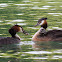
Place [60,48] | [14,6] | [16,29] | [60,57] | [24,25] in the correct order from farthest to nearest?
[14,6] → [24,25] → [16,29] → [60,48] → [60,57]

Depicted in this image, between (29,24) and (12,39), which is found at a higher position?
(12,39)

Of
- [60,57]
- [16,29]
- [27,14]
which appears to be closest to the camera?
[60,57]

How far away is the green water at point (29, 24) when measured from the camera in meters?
13.9

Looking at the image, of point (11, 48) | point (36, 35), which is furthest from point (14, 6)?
point (11, 48)

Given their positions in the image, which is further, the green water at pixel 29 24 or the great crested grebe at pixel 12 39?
the great crested grebe at pixel 12 39

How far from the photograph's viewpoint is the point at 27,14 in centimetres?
2309

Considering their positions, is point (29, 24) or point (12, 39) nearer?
point (12, 39)

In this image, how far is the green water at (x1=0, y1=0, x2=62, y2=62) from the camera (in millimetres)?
13922

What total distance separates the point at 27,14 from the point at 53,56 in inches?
372

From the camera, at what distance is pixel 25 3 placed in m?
28.0

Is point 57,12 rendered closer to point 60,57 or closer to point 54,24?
point 54,24

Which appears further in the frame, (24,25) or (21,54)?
(24,25)

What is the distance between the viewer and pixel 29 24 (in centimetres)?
1989

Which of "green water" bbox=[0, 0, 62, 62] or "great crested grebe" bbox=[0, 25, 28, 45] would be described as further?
"great crested grebe" bbox=[0, 25, 28, 45]
